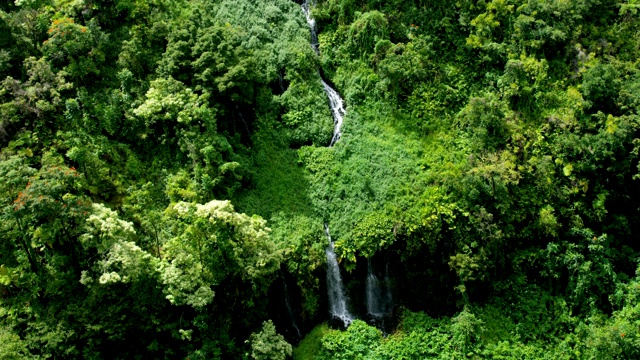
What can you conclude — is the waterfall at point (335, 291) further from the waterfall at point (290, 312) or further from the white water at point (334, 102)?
the white water at point (334, 102)

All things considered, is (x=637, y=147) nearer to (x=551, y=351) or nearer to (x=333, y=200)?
(x=551, y=351)

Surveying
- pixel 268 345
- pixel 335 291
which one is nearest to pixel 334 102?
pixel 335 291

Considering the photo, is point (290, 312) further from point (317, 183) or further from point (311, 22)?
point (311, 22)

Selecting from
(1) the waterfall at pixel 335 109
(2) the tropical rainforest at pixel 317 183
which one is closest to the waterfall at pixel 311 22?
(2) the tropical rainforest at pixel 317 183

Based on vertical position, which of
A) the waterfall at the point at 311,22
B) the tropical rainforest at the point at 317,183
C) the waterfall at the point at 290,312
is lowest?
the waterfall at the point at 290,312

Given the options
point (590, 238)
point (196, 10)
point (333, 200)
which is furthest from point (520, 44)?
point (196, 10)

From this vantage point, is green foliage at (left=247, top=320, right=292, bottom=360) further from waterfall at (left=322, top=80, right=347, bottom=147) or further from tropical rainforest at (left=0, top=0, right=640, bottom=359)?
waterfall at (left=322, top=80, right=347, bottom=147)
